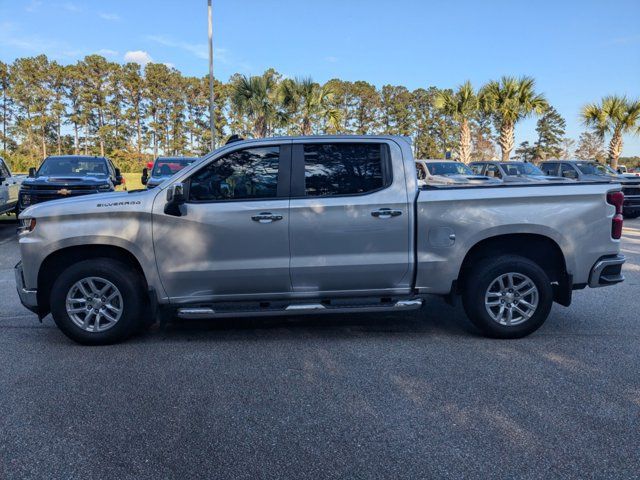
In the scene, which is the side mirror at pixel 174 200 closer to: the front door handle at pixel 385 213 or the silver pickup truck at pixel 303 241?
the silver pickup truck at pixel 303 241

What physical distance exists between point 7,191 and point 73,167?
5.66 feet

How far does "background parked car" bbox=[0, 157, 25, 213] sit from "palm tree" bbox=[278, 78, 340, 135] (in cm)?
1603

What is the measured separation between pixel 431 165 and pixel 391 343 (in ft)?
47.5

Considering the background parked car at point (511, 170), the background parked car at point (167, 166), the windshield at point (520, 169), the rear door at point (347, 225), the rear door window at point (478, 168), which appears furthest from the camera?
the rear door window at point (478, 168)

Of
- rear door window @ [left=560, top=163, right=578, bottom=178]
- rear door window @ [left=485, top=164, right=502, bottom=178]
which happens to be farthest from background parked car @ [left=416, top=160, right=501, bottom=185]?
rear door window @ [left=560, top=163, right=578, bottom=178]

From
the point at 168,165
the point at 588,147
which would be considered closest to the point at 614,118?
the point at 168,165

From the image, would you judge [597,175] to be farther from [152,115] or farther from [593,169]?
[152,115]

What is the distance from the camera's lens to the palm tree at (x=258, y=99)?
26828 mm

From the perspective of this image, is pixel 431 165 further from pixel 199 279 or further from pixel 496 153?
pixel 496 153

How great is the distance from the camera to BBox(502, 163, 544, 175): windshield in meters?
19.0

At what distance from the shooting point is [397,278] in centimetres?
498

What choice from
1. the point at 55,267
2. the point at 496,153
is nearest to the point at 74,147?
the point at 496,153

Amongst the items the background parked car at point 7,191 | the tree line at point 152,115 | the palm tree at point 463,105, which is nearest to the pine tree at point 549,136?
the tree line at point 152,115

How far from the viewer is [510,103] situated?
31125 mm
